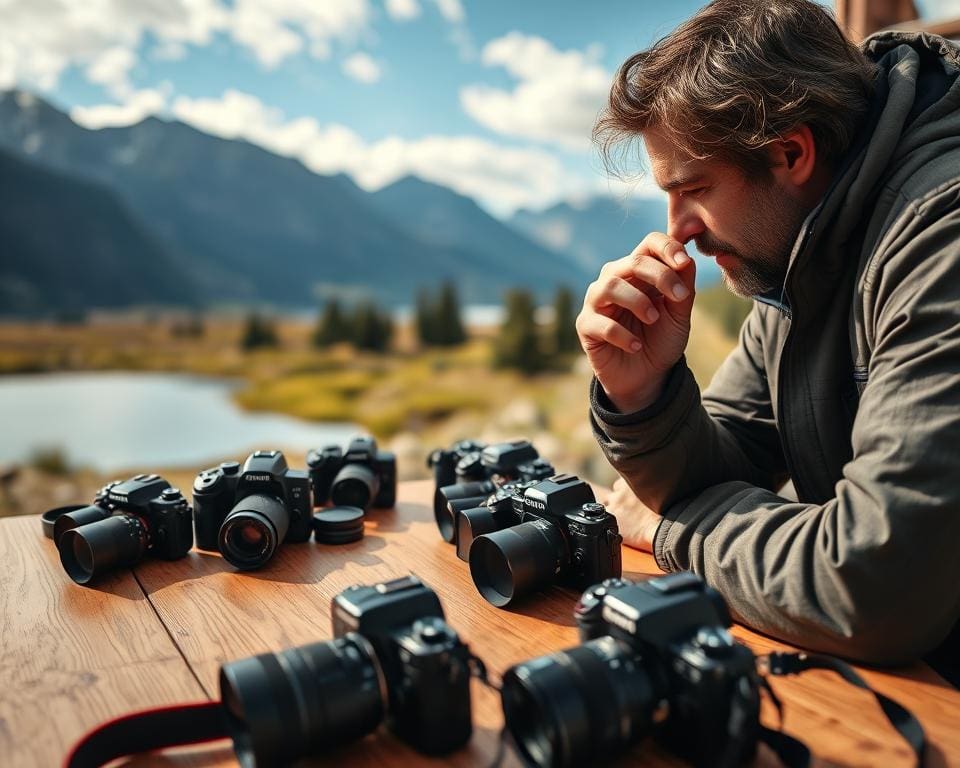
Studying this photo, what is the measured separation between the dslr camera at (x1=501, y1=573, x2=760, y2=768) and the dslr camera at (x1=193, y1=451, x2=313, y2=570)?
2.13ft

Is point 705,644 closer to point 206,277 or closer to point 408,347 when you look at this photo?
point 408,347

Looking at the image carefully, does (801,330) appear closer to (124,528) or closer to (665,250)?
(665,250)

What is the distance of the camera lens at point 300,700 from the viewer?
2.10ft

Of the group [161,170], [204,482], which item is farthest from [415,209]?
[204,482]

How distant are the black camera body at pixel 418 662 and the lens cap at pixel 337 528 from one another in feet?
1.82

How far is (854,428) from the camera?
2.97ft

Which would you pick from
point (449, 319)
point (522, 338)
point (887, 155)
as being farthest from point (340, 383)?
point (887, 155)

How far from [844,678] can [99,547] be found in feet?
3.31

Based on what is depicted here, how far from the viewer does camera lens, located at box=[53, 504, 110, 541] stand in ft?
3.93

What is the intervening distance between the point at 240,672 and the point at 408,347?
6281 mm

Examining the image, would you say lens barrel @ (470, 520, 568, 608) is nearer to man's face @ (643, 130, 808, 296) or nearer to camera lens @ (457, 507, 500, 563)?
camera lens @ (457, 507, 500, 563)

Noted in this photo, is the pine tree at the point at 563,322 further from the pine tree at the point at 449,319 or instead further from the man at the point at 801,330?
the man at the point at 801,330

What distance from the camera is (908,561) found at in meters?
0.80

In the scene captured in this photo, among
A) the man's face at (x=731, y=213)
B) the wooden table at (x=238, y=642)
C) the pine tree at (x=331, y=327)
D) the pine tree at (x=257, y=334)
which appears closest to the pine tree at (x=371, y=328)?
the pine tree at (x=331, y=327)
